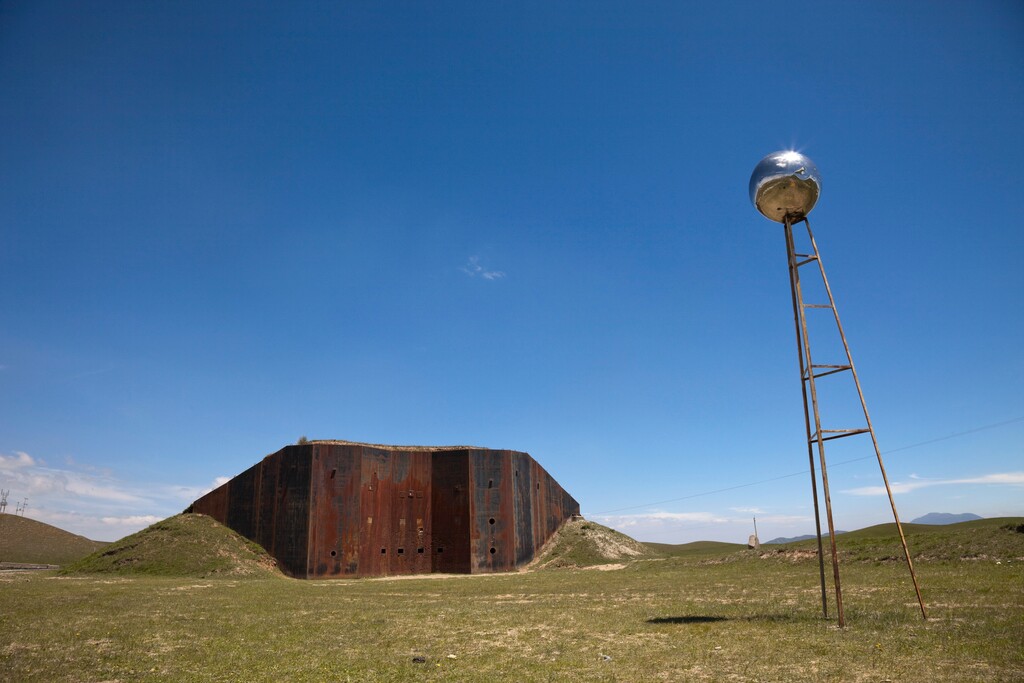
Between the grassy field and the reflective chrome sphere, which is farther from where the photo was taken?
the reflective chrome sphere

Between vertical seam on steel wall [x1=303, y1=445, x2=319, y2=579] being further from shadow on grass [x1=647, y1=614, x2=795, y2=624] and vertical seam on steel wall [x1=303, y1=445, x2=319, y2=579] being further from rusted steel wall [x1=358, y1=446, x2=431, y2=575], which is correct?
shadow on grass [x1=647, y1=614, x2=795, y2=624]

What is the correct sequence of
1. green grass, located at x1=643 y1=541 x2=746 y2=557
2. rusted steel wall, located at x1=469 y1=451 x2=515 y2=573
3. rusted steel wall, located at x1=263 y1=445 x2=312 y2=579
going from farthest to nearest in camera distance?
green grass, located at x1=643 y1=541 x2=746 y2=557 → rusted steel wall, located at x1=469 y1=451 x2=515 y2=573 → rusted steel wall, located at x1=263 y1=445 x2=312 y2=579

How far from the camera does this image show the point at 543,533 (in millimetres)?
60688

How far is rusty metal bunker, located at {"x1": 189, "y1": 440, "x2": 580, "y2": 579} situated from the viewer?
4766 cm

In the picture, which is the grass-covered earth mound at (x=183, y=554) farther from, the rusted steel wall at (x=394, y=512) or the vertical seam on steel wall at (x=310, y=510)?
the rusted steel wall at (x=394, y=512)

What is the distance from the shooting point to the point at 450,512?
5369 cm

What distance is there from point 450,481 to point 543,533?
41.2 ft

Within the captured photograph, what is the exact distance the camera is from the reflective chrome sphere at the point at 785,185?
51.3ft

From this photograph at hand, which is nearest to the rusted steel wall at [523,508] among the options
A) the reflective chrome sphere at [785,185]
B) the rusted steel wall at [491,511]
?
the rusted steel wall at [491,511]

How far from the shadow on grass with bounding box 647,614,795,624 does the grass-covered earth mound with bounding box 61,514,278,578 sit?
3566 cm

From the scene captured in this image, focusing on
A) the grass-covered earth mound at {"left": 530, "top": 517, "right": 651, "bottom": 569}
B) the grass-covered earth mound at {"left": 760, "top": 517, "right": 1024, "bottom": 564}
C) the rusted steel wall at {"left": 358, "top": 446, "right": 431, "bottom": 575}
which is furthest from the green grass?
the rusted steel wall at {"left": 358, "top": 446, "right": 431, "bottom": 575}

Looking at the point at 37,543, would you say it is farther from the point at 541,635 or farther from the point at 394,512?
the point at 541,635

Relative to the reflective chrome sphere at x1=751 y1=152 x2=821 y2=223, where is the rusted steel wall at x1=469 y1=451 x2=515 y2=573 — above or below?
below

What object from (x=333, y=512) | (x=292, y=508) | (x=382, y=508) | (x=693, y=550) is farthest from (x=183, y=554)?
(x=693, y=550)
